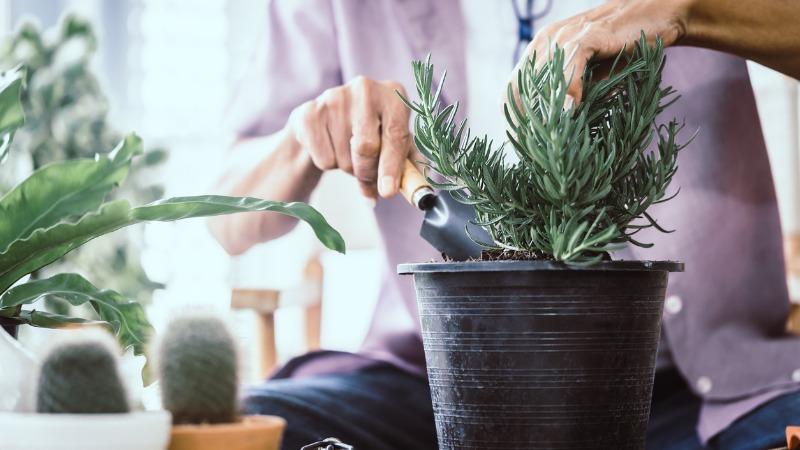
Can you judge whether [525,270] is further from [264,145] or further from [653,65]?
[264,145]

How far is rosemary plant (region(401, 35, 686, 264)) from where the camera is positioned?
20.4 inches

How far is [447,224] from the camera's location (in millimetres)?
703

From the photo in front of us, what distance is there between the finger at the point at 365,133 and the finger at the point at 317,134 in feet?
0.11

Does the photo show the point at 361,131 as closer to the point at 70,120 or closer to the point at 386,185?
the point at 386,185

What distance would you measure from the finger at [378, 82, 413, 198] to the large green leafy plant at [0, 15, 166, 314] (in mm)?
1197

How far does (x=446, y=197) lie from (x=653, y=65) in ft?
0.68

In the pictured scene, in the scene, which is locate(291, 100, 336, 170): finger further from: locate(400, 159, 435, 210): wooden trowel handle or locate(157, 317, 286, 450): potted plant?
locate(157, 317, 286, 450): potted plant

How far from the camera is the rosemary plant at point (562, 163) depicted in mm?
519

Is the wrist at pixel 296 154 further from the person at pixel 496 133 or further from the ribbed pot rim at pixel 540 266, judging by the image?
the ribbed pot rim at pixel 540 266

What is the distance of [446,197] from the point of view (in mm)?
729

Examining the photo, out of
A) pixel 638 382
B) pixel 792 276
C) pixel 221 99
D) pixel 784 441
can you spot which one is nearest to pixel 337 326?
pixel 221 99

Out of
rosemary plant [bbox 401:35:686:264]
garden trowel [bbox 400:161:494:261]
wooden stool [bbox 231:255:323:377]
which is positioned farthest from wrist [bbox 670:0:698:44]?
wooden stool [bbox 231:255:323:377]

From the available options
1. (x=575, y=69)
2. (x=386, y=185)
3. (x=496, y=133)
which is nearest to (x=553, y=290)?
(x=575, y=69)

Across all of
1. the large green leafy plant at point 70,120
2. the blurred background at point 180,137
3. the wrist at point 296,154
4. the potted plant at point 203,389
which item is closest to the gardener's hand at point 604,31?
the potted plant at point 203,389
